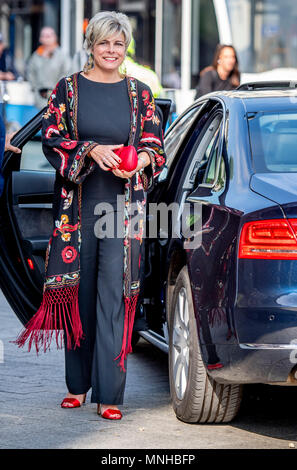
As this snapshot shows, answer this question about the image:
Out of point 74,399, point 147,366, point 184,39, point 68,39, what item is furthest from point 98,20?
point 68,39

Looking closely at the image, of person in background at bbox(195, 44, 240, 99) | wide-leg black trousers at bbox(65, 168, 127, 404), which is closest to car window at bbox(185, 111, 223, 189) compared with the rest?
wide-leg black trousers at bbox(65, 168, 127, 404)

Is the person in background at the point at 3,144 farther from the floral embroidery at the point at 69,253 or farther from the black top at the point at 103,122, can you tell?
the floral embroidery at the point at 69,253

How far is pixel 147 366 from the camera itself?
6.59 metres

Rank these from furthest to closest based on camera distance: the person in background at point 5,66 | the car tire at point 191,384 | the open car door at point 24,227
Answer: the person in background at point 5,66 < the open car door at point 24,227 < the car tire at point 191,384

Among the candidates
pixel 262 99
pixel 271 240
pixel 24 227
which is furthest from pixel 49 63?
pixel 271 240

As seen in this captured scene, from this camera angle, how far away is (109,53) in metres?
5.13

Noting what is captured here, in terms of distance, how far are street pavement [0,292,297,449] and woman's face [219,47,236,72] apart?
20.9 ft

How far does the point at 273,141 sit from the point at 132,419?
146 centimetres

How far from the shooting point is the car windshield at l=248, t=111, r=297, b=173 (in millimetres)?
4789

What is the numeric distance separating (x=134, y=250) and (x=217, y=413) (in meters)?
0.85

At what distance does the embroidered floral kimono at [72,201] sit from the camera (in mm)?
5105

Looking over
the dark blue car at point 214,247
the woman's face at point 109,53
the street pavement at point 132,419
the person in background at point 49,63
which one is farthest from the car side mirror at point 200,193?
the person in background at point 49,63

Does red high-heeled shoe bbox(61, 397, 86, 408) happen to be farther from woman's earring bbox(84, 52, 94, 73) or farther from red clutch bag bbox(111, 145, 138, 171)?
woman's earring bbox(84, 52, 94, 73)
